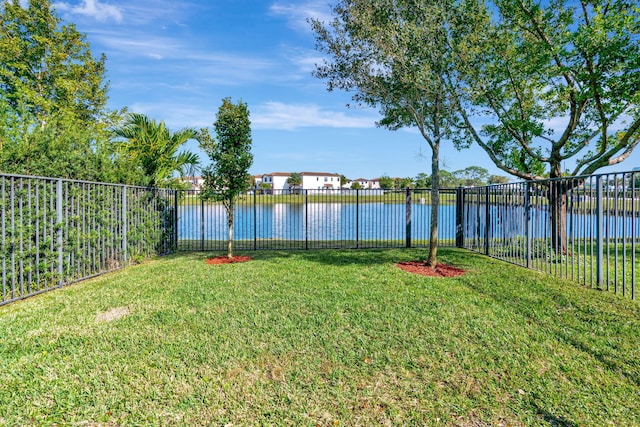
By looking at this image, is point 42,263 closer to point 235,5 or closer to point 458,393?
point 458,393

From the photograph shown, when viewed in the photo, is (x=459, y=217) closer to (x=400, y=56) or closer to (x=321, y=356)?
(x=400, y=56)

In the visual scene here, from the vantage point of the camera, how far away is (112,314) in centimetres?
439

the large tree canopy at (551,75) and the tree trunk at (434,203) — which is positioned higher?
the large tree canopy at (551,75)

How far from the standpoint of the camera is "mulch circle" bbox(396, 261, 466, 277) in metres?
6.54

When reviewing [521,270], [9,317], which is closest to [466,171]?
[521,270]

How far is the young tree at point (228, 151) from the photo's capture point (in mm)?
7926

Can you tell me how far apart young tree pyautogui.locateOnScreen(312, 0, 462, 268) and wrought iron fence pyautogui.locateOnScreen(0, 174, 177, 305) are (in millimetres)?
5479

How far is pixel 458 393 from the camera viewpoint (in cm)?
272

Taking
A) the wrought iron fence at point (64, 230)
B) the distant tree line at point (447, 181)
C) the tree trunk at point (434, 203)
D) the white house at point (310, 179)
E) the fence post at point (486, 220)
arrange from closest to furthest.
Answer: the wrought iron fence at point (64, 230) → the tree trunk at point (434, 203) → the fence post at point (486, 220) → the distant tree line at point (447, 181) → the white house at point (310, 179)

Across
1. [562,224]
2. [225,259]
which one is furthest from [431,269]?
[225,259]

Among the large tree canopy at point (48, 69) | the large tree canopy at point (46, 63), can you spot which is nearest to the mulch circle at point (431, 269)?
the large tree canopy at point (48, 69)

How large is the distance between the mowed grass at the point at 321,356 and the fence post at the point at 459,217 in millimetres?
4685

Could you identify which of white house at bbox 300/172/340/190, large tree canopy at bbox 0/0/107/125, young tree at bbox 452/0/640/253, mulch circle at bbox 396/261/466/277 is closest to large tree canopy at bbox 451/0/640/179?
young tree at bbox 452/0/640/253

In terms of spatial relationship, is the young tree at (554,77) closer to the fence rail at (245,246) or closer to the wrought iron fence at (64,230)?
the fence rail at (245,246)
